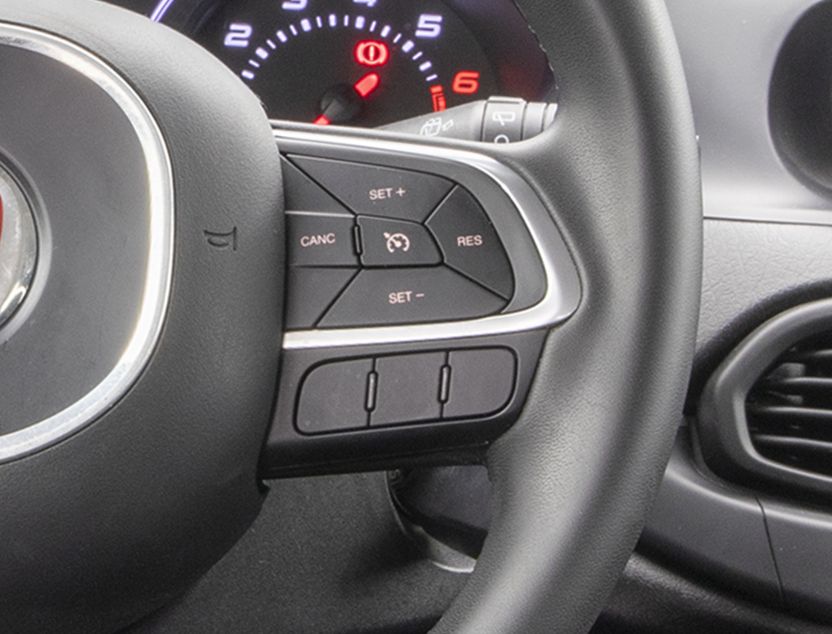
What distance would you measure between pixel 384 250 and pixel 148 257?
129 mm

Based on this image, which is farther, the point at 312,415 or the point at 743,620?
the point at 743,620

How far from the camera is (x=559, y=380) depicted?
2.35ft

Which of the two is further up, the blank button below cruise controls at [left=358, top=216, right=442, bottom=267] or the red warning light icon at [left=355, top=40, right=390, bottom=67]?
the red warning light icon at [left=355, top=40, right=390, bottom=67]

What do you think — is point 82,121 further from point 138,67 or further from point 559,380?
point 559,380

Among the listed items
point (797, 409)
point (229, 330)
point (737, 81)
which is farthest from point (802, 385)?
point (229, 330)

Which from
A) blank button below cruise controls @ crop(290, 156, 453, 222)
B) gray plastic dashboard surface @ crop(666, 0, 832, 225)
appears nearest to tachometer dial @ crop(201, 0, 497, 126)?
gray plastic dashboard surface @ crop(666, 0, 832, 225)

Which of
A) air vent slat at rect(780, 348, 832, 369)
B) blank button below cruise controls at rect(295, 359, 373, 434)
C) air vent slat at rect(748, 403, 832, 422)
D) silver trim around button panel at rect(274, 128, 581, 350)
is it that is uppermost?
silver trim around button panel at rect(274, 128, 581, 350)

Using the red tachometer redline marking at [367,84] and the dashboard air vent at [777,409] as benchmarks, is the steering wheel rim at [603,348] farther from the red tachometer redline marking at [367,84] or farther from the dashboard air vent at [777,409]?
the red tachometer redline marking at [367,84]

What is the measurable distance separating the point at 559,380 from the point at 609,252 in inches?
2.7

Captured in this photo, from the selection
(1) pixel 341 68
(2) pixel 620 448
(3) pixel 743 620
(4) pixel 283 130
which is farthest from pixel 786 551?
(1) pixel 341 68

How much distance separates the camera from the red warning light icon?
1.63m

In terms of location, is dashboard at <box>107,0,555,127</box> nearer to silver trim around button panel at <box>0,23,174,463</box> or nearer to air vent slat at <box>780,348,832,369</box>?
air vent slat at <box>780,348,832,369</box>

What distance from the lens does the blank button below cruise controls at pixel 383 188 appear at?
77 cm

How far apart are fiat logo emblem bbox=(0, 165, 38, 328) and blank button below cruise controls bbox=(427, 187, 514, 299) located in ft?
0.68
